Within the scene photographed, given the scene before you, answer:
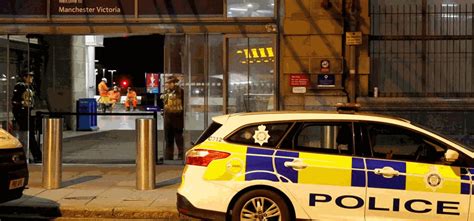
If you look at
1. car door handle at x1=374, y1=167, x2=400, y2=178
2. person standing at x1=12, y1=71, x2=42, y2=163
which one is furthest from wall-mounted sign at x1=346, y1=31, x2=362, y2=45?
person standing at x1=12, y1=71, x2=42, y2=163

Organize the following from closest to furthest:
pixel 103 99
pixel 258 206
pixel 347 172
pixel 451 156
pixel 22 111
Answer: pixel 451 156
pixel 347 172
pixel 258 206
pixel 22 111
pixel 103 99

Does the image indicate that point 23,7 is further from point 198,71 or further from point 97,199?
point 97,199

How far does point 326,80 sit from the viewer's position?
475 inches

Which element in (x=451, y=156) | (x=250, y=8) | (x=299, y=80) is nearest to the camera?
(x=451, y=156)

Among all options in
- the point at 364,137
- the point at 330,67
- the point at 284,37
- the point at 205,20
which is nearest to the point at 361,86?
the point at 330,67

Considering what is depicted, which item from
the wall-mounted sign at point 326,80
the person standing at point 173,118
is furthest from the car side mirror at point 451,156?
the person standing at point 173,118

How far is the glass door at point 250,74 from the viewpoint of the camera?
12.4 m

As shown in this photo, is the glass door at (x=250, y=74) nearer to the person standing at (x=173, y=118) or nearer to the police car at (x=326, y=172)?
the person standing at (x=173, y=118)

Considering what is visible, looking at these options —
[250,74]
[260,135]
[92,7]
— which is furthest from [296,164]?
[92,7]

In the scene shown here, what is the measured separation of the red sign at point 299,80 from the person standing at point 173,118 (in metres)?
2.30

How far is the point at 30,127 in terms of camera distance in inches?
511

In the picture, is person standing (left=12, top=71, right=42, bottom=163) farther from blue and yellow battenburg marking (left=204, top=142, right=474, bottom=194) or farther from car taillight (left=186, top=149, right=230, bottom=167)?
blue and yellow battenburg marking (left=204, top=142, right=474, bottom=194)

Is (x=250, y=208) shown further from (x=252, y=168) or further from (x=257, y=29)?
(x=257, y=29)

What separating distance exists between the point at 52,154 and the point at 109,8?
3899 mm
